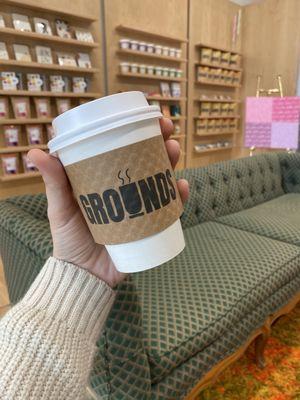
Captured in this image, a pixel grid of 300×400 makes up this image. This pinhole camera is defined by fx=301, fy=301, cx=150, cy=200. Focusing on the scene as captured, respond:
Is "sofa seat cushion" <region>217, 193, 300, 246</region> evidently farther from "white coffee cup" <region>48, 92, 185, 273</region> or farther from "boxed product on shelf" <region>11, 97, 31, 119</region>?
"boxed product on shelf" <region>11, 97, 31, 119</region>

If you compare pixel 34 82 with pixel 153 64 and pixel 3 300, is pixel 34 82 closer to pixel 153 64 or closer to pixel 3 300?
pixel 153 64

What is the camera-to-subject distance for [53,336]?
1.62 feet

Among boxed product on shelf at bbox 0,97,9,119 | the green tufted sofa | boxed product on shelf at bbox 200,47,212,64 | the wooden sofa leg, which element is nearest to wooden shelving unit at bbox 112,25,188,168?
boxed product on shelf at bbox 200,47,212,64

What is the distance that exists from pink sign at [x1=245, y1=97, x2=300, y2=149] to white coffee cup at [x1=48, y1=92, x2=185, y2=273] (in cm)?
285

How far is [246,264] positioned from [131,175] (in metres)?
0.97

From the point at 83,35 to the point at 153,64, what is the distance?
87 centimetres

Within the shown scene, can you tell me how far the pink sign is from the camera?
9.59 feet

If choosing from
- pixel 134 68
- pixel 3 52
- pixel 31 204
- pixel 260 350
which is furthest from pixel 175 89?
pixel 260 350

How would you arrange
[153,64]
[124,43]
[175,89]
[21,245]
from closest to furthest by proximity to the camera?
[21,245], [124,43], [153,64], [175,89]

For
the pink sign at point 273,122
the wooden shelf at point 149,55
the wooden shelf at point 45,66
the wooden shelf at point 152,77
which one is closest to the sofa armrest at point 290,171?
the pink sign at point 273,122

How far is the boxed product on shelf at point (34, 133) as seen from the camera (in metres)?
2.49

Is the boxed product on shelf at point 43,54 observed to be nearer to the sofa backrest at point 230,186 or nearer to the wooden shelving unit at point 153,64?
the wooden shelving unit at point 153,64

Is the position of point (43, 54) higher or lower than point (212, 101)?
higher

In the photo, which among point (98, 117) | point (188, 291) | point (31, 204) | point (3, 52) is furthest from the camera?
point (3, 52)
